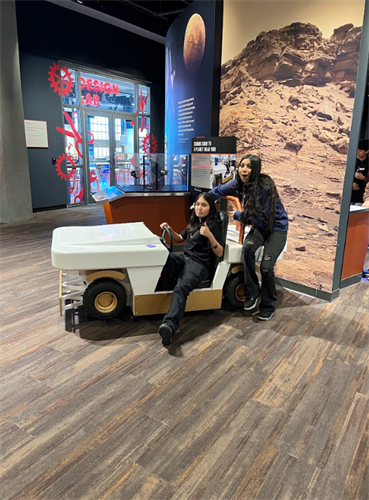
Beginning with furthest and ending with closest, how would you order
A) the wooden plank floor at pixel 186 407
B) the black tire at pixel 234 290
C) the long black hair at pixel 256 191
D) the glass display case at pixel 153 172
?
the glass display case at pixel 153 172, the black tire at pixel 234 290, the long black hair at pixel 256 191, the wooden plank floor at pixel 186 407

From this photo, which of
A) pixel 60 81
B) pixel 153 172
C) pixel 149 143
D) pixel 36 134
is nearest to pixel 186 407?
pixel 153 172

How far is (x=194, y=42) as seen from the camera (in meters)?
4.64

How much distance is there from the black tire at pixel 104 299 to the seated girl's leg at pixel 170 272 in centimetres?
32

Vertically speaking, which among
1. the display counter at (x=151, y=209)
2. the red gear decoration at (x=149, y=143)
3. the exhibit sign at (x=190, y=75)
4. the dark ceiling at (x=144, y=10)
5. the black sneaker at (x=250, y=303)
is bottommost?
the black sneaker at (x=250, y=303)

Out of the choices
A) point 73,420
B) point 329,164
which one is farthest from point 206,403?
point 329,164

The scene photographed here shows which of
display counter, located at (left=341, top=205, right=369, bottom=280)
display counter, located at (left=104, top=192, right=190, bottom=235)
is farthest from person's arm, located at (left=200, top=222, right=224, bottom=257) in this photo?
display counter, located at (left=104, top=192, right=190, bottom=235)

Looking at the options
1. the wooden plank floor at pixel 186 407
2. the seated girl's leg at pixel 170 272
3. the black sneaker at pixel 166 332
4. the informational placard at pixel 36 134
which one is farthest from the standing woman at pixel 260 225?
the informational placard at pixel 36 134

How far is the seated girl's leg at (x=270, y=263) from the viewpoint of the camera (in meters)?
3.19

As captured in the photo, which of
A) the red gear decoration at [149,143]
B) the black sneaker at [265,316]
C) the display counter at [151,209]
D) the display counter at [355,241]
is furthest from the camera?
the red gear decoration at [149,143]

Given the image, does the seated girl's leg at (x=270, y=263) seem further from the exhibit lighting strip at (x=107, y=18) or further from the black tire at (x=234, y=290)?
the exhibit lighting strip at (x=107, y=18)

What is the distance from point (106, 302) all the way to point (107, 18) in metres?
7.79

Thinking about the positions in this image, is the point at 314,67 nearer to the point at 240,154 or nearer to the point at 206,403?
the point at 240,154

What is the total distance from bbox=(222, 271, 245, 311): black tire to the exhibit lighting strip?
7.20 m

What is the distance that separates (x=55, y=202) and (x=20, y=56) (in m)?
2.96
